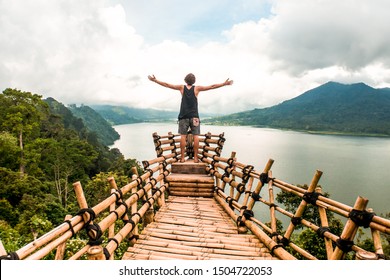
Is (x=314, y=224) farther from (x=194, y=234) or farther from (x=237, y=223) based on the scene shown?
(x=194, y=234)

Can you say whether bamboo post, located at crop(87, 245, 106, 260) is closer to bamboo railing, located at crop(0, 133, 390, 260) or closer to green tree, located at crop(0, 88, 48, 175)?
bamboo railing, located at crop(0, 133, 390, 260)

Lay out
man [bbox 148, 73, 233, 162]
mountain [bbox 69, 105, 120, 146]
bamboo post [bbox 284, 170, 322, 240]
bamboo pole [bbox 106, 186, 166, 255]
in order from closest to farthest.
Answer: bamboo pole [bbox 106, 186, 166, 255]
bamboo post [bbox 284, 170, 322, 240]
man [bbox 148, 73, 233, 162]
mountain [bbox 69, 105, 120, 146]

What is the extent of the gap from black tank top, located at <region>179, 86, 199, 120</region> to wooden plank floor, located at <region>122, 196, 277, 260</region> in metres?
2.38

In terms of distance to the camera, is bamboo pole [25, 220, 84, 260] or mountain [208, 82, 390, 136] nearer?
bamboo pole [25, 220, 84, 260]

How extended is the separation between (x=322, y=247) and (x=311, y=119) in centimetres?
17036

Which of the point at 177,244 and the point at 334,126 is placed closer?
the point at 177,244

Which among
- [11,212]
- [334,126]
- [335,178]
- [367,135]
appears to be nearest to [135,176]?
[11,212]

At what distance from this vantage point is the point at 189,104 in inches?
254

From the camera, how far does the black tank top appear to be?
6379 millimetres

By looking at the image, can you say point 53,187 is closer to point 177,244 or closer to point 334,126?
Result: point 177,244

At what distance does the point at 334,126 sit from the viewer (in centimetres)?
14588

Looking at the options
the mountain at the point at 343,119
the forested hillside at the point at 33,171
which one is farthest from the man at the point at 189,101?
the mountain at the point at 343,119

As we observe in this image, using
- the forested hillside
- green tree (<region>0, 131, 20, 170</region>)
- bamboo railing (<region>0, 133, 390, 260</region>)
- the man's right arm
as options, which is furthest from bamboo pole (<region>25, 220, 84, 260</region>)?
green tree (<region>0, 131, 20, 170</region>)

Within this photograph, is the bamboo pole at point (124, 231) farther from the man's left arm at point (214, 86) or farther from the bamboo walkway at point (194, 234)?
the man's left arm at point (214, 86)
